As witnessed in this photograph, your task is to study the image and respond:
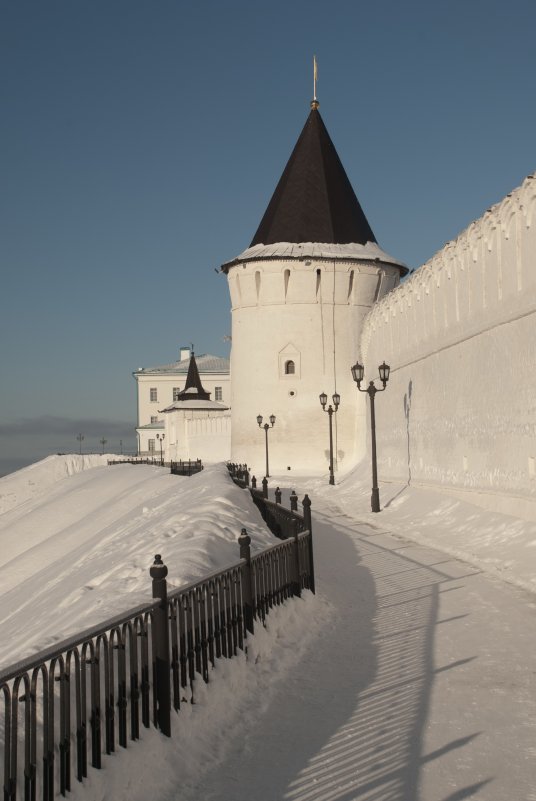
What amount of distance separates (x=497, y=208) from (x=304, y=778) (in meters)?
14.8

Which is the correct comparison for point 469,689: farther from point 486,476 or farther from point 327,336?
point 327,336

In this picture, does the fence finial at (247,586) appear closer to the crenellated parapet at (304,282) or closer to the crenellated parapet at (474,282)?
the crenellated parapet at (474,282)

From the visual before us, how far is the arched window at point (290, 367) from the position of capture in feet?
131

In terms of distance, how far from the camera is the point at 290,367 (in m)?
40.1

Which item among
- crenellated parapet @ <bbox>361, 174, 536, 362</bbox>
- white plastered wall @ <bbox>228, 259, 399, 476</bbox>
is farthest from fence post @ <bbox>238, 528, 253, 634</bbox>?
white plastered wall @ <bbox>228, 259, 399, 476</bbox>

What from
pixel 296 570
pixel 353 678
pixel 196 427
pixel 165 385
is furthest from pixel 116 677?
pixel 165 385

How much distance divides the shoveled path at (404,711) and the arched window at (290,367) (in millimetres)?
30303

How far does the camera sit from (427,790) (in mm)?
4324

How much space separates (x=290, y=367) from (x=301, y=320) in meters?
2.11

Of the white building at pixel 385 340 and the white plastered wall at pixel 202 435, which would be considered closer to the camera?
the white building at pixel 385 340

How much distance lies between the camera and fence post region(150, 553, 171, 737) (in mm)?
5125

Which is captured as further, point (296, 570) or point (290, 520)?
point (290, 520)

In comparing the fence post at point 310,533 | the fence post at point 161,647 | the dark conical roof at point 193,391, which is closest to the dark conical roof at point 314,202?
the dark conical roof at point 193,391

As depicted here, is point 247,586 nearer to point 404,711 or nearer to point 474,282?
point 404,711
